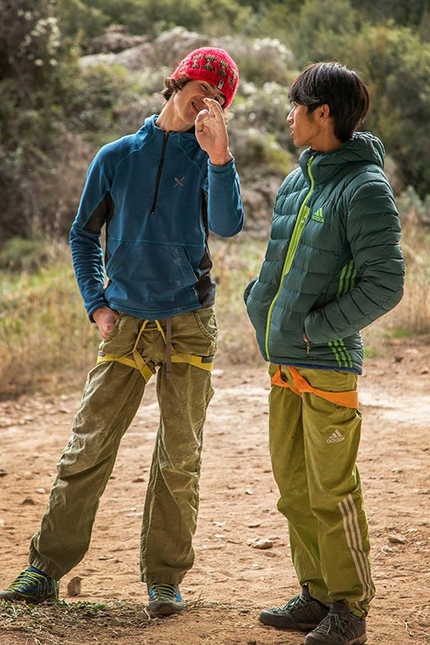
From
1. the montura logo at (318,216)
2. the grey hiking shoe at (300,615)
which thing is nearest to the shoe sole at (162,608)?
the grey hiking shoe at (300,615)

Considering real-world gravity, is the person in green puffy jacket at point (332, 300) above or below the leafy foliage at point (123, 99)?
below

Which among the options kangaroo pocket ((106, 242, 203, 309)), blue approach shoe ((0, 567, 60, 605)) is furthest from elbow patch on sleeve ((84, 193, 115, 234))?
blue approach shoe ((0, 567, 60, 605))

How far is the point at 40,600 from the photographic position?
3.14m

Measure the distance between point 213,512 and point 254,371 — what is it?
2.95m

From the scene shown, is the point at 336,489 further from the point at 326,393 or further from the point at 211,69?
the point at 211,69

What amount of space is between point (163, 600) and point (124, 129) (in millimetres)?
11508

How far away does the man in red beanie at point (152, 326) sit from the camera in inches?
123

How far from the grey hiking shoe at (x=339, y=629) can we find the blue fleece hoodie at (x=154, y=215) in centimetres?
112

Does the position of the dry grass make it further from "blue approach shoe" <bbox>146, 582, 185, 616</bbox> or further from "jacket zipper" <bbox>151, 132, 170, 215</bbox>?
"jacket zipper" <bbox>151, 132, 170, 215</bbox>

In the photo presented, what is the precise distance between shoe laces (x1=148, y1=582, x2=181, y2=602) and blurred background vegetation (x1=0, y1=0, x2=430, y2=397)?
4401mm

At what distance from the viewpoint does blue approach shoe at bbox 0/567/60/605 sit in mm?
3096

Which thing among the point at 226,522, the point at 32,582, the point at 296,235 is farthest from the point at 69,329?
the point at 296,235

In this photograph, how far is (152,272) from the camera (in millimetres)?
3131

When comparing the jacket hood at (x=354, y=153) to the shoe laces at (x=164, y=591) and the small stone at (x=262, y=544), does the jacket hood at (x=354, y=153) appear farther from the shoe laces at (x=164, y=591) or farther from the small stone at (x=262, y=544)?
the small stone at (x=262, y=544)
